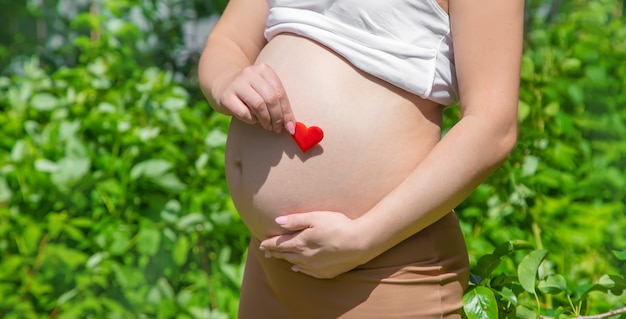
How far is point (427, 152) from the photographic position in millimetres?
1227

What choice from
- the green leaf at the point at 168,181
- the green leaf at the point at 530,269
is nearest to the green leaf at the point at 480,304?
the green leaf at the point at 530,269

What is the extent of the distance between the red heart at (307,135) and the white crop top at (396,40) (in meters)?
0.11

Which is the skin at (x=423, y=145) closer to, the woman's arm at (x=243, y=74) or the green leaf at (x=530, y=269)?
the woman's arm at (x=243, y=74)

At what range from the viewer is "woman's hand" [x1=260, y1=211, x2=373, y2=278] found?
115 cm

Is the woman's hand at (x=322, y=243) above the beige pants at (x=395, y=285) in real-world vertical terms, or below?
above

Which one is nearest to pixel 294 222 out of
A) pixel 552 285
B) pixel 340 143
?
pixel 340 143

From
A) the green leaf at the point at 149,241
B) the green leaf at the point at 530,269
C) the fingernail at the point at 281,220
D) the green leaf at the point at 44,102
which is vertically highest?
the fingernail at the point at 281,220

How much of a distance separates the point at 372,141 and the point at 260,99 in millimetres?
167

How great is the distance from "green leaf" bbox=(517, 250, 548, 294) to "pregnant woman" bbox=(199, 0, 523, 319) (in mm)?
122

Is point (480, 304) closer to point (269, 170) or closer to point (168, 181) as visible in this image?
point (269, 170)

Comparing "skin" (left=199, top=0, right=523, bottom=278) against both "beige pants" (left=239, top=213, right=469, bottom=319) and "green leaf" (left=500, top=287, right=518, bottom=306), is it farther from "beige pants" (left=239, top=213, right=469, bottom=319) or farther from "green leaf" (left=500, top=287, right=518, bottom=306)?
"green leaf" (left=500, top=287, right=518, bottom=306)

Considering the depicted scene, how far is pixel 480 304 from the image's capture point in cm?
123

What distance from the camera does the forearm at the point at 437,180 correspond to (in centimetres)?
114

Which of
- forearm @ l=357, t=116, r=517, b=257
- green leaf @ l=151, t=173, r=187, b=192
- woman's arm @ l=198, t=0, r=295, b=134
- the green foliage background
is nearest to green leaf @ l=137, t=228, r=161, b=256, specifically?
the green foliage background
